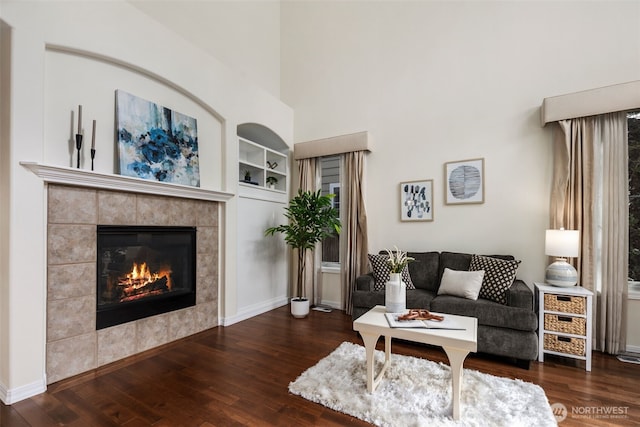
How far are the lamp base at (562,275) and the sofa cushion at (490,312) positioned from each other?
1.39 feet

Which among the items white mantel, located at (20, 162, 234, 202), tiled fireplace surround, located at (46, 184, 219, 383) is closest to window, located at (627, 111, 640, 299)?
white mantel, located at (20, 162, 234, 202)

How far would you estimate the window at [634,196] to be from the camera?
3160 millimetres

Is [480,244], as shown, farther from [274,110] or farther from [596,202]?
[274,110]

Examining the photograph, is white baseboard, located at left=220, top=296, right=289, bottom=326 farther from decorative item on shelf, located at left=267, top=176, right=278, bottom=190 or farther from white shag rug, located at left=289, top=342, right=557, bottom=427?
decorative item on shelf, located at left=267, top=176, right=278, bottom=190

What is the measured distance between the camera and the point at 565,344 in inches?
109

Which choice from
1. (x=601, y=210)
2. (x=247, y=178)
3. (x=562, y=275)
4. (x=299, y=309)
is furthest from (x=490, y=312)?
(x=247, y=178)

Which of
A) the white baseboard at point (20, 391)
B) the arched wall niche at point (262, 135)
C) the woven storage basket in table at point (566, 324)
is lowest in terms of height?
the white baseboard at point (20, 391)

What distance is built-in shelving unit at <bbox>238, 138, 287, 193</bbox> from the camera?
4.56 metres

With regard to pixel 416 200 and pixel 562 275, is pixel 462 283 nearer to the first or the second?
pixel 562 275

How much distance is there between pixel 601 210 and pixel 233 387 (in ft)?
12.7

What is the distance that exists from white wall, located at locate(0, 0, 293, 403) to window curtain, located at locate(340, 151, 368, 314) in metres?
2.30

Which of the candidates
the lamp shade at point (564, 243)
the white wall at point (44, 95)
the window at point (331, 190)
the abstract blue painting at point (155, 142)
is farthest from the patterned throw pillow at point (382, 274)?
the white wall at point (44, 95)

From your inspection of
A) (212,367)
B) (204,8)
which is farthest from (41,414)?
(204,8)

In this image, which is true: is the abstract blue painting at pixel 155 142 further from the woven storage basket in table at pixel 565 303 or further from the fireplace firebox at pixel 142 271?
the woven storage basket in table at pixel 565 303
